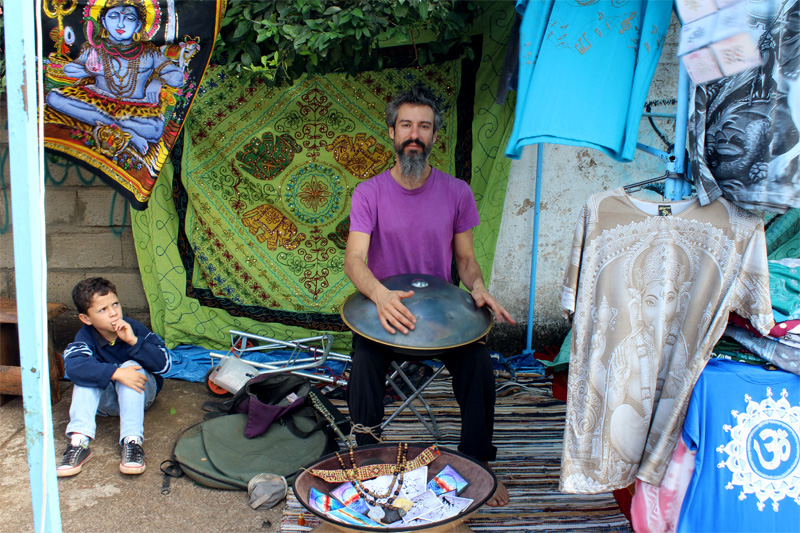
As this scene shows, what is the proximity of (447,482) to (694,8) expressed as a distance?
1.75 m

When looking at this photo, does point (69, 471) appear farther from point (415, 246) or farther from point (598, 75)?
point (598, 75)

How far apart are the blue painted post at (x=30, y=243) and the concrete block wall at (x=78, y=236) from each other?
245 centimetres

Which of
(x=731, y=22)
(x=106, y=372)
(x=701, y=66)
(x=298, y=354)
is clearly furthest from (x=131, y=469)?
(x=731, y=22)

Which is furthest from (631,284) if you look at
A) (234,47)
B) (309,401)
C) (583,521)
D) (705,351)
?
(234,47)

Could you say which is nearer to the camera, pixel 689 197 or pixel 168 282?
pixel 689 197

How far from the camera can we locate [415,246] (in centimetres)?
312

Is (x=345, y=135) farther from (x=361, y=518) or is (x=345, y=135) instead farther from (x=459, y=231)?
(x=361, y=518)

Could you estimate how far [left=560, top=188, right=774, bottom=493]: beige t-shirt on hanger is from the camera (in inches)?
82.7

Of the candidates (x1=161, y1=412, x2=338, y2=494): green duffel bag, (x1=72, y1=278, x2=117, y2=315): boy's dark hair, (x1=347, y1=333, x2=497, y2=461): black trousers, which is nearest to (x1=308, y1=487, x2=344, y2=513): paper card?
(x1=347, y1=333, x2=497, y2=461): black trousers

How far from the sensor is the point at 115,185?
2.64 metres

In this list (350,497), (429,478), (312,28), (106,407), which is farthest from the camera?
(106,407)

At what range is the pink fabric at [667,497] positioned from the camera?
2107 mm

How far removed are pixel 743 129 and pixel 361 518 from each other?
1.72 m

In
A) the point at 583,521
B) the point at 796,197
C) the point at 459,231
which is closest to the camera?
the point at 796,197
